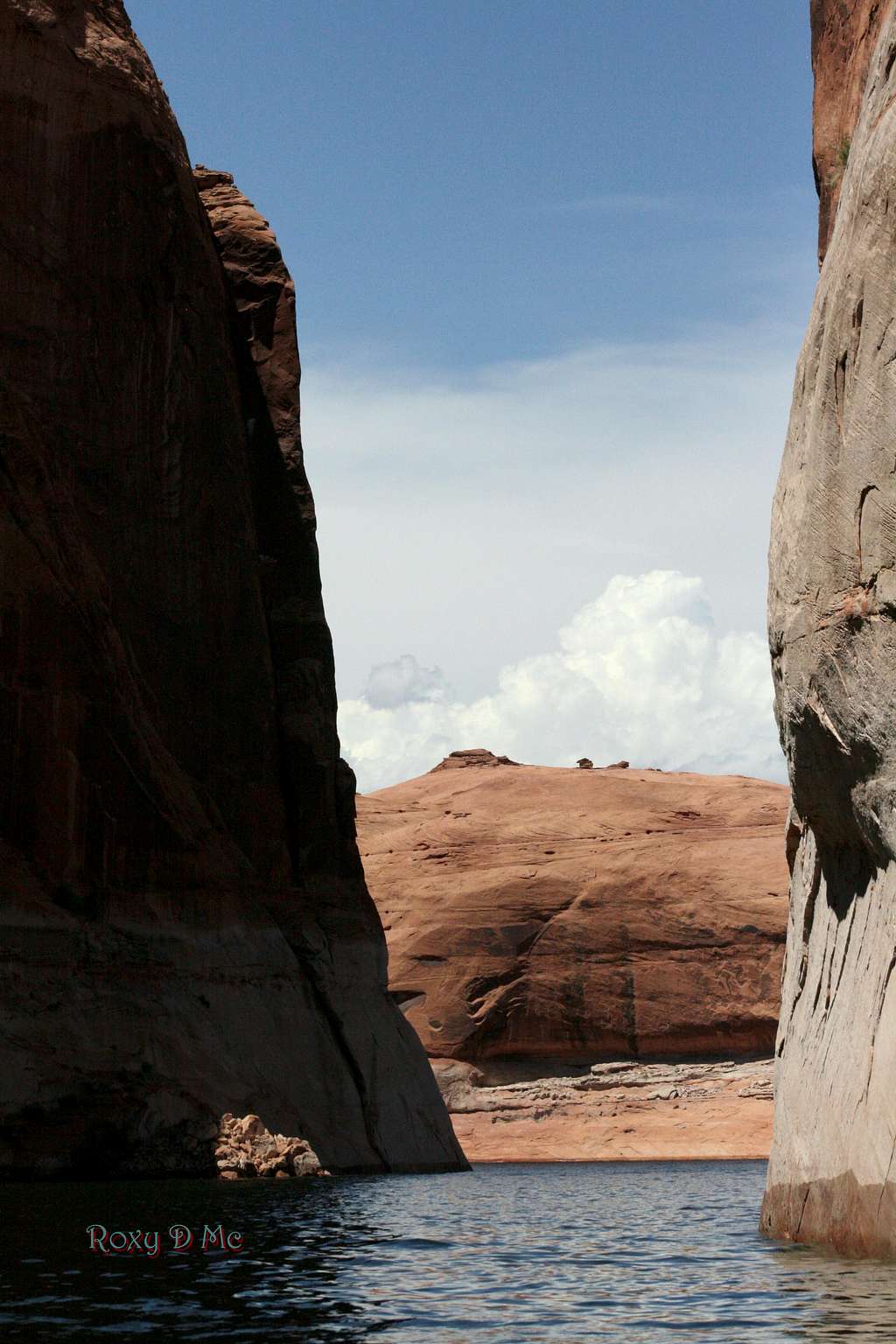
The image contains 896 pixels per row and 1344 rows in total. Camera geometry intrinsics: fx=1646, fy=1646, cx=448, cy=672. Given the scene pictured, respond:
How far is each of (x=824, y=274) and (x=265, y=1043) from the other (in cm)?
2431

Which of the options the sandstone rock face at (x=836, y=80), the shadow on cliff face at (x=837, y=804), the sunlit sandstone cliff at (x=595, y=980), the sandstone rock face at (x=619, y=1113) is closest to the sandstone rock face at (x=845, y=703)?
the shadow on cliff face at (x=837, y=804)

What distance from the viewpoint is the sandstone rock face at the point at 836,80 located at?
20609mm

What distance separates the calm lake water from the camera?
1259 centimetres

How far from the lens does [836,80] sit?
22.1m

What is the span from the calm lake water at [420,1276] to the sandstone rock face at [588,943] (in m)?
33.7

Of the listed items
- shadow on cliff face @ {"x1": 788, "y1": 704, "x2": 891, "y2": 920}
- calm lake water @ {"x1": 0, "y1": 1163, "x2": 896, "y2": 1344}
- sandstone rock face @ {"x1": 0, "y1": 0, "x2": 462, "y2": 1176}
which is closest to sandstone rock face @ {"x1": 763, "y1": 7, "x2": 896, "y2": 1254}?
shadow on cliff face @ {"x1": 788, "y1": 704, "x2": 891, "y2": 920}

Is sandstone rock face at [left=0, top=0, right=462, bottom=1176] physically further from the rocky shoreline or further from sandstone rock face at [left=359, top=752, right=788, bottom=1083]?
sandstone rock face at [left=359, top=752, right=788, bottom=1083]

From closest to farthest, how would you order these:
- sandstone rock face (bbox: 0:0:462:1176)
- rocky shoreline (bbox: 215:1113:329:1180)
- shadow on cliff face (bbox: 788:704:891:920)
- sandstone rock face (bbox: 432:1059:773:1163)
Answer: shadow on cliff face (bbox: 788:704:891:920), rocky shoreline (bbox: 215:1113:329:1180), sandstone rock face (bbox: 0:0:462:1176), sandstone rock face (bbox: 432:1059:773:1163)

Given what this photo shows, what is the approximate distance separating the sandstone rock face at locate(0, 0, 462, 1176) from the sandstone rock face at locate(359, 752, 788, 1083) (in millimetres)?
18111

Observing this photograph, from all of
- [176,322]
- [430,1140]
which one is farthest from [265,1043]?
[176,322]

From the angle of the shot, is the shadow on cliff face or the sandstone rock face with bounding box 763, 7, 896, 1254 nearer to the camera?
the sandstone rock face with bounding box 763, 7, 896, 1254

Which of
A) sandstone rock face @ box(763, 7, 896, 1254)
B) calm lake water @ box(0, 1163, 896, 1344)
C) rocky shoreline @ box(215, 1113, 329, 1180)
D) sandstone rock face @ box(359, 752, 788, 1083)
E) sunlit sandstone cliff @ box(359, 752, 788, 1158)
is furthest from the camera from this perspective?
sandstone rock face @ box(359, 752, 788, 1083)

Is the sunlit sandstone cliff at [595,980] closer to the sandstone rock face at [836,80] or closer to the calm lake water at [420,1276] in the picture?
the calm lake water at [420,1276]

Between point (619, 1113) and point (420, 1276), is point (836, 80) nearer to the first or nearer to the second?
point (420, 1276)
